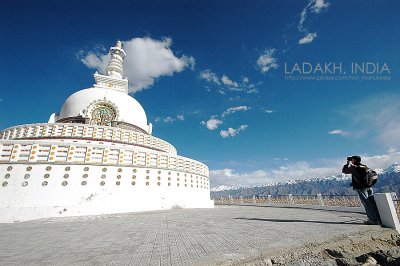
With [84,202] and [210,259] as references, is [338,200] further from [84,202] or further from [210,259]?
[84,202]

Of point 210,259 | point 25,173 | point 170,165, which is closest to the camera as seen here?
point 210,259

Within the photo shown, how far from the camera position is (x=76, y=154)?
44.2 ft

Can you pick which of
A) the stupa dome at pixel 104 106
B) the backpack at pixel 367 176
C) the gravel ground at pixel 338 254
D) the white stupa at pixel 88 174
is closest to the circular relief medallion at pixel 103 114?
Answer: the stupa dome at pixel 104 106

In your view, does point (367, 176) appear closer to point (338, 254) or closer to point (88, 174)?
point (338, 254)

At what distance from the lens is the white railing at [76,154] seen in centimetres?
1243

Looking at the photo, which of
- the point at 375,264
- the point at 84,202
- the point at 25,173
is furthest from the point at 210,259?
the point at 25,173

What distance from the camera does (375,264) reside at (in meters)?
3.41

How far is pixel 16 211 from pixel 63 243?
888 centimetres

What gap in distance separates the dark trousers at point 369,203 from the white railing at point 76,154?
13.0 metres

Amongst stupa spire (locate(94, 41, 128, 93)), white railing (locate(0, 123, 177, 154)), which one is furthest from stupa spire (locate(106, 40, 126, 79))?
white railing (locate(0, 123, 177, 154))

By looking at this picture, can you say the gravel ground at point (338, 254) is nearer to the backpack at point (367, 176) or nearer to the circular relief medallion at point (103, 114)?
the backpack at point (367, 176)

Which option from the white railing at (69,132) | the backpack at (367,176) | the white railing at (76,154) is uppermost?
the white railing at (69,132)

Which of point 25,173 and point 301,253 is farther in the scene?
point 25,173

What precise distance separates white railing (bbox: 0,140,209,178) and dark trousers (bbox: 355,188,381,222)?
1301 cm
